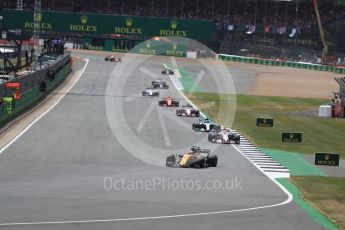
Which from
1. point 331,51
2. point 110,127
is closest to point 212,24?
point 331,51

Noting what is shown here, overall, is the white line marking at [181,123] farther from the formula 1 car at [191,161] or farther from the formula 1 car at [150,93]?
the formula 1 car at [150,93]

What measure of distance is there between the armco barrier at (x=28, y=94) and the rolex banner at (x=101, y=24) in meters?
44.3

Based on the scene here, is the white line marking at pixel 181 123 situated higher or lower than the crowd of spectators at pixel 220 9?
lower

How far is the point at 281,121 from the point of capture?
6303 centimetres

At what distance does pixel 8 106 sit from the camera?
4928 centimetres

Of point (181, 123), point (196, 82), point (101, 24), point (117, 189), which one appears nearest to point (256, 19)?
point (101, 24)

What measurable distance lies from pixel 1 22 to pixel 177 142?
9376 centimetres

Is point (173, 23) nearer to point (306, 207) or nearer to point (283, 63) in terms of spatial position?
point (283, 63)

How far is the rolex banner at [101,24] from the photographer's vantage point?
132 metres

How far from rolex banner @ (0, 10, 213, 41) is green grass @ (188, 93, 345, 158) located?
4575 centimetres

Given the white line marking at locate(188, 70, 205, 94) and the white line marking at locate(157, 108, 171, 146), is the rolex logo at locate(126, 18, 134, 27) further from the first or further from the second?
the white line marking at locate(157, 108, 171, 146)

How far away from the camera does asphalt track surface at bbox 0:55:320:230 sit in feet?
75.1

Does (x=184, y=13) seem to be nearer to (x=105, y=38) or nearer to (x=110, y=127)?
(x=105, y=38)
